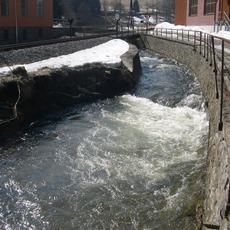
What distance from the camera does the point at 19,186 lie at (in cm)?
1041

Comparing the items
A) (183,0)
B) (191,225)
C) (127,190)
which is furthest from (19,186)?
(183,0)

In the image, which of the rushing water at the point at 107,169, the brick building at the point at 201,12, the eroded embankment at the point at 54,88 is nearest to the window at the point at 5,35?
the brick building at the point at 201,12

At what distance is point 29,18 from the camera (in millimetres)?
44375

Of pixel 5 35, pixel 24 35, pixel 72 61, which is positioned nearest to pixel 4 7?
pixel 5 35

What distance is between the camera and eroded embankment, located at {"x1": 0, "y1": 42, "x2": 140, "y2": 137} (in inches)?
Answer: 610

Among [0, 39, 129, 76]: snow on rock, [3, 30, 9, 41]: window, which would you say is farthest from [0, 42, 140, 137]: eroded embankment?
[3, 30, 9, 41]: window

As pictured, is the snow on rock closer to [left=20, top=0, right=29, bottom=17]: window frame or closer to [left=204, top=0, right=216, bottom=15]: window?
[left=204, top=0, right=216, bottom=15]: window

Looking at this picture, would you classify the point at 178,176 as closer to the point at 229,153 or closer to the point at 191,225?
the point at 191,225

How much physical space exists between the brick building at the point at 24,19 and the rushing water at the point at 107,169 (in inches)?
971

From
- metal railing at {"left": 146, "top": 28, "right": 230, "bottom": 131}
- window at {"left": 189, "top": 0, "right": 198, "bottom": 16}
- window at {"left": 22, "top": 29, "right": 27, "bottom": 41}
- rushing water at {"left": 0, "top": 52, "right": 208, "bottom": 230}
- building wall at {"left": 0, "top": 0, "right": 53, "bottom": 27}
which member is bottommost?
rushing water at {"left": 0, "top": 52, "right": 208, "bottom": 230}

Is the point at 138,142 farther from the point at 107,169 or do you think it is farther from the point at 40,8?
the point at 40,8

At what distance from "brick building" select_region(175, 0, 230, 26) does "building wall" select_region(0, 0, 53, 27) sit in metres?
14.5

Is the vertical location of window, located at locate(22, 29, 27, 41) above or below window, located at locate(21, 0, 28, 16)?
below

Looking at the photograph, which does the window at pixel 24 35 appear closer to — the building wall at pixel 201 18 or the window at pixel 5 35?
the window at pixel 5 35
